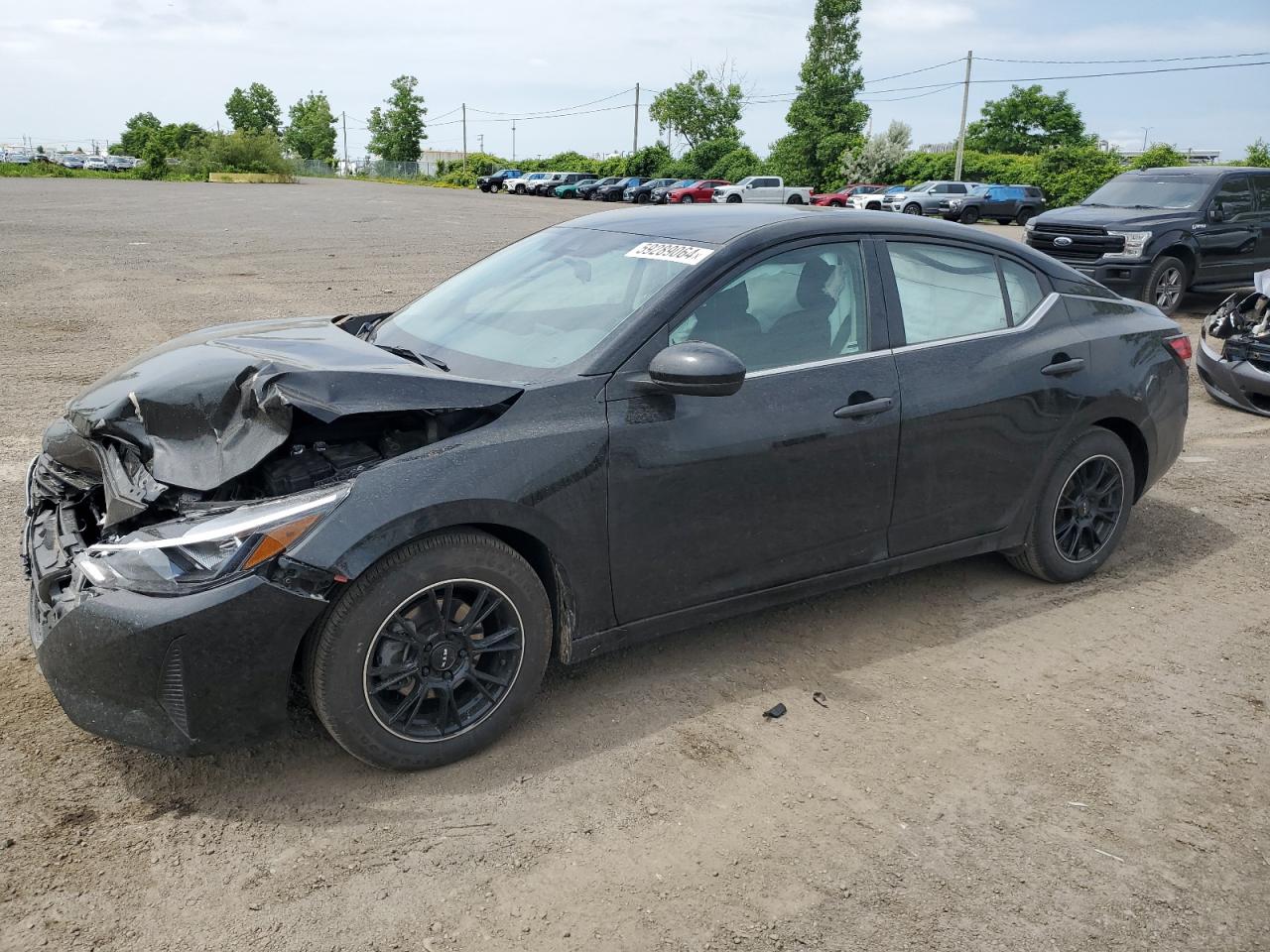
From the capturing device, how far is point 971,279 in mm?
4527

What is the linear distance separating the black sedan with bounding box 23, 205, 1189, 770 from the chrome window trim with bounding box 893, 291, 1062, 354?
0.5 inches

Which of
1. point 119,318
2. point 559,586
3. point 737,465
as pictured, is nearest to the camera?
point 559,586

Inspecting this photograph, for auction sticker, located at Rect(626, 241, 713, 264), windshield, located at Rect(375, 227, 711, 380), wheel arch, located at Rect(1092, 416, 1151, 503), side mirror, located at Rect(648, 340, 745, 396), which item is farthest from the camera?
wheel arch, located at Rect(1092, 416, 1151, 503)

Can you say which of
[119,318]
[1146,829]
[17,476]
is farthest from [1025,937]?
[119,318]

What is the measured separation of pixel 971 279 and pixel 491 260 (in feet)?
6.80

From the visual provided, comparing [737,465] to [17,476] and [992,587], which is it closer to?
[992,587]

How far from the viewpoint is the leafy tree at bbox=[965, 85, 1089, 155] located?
8888 cm

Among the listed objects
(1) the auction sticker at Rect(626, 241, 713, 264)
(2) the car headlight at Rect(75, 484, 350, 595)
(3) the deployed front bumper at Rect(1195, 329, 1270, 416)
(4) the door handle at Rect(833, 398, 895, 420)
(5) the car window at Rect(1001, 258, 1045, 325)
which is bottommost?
(3) the deployed front bumper at Rect(1195, 329, 1270, 416)

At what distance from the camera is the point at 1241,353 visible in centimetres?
853

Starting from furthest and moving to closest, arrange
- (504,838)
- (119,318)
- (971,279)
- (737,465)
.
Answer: (119,318)
(971,279)
(737,465)
(504,838)

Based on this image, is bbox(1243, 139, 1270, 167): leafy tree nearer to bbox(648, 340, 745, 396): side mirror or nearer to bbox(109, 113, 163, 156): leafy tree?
bbox(648, 340, 745, 396): side mirror

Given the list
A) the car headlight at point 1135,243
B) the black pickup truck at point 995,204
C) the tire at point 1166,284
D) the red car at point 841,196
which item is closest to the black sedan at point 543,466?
the car headlight at point 1135,243

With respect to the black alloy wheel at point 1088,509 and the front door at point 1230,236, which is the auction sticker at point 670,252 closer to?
the black alloy wheel at point 1088,509

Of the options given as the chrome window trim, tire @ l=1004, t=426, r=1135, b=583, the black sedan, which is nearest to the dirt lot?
tire @ l=1004, t=426, r=1135, b=583
